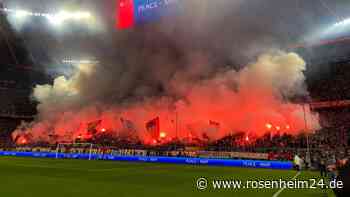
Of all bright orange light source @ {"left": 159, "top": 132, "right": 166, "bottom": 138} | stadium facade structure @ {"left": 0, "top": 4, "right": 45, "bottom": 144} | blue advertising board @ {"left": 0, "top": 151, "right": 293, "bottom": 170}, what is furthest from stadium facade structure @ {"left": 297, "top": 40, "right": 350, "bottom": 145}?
stadium facade structure @ {"left": 0, "top": 4, "right": 45, "bottom": 144}

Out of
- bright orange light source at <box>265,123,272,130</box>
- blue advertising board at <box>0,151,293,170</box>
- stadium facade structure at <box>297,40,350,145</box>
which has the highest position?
stadium facade structure at <box>297,40,350,145</box>

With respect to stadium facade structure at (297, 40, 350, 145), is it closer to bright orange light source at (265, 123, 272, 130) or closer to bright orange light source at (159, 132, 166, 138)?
bright orange light source at (265, 123, 272, 130)

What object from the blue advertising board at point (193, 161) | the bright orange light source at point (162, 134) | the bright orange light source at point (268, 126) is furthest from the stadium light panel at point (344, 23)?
the bright orange light source at point (162, 134)

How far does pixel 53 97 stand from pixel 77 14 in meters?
25.6

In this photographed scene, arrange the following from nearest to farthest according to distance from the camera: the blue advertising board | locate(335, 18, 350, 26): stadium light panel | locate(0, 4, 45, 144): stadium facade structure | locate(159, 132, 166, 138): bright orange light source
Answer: the blue advertising board → locate(335, 18, 350, 26): stadium light panel → locate(159, 132, 166, 138): bright orange light source → locate(0, 4, 45, 144): stadium facade structure

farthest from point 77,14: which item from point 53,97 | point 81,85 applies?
point 53,97

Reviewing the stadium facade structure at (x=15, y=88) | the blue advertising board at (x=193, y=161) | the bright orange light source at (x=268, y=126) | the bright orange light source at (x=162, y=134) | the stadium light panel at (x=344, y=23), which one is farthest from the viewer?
the stadium facade structure at (x=15, y=88)

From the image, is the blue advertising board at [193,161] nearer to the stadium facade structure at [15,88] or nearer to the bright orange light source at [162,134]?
the bright orange light source at [162,134]

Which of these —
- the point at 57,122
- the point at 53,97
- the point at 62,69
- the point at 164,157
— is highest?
the point at 62,69

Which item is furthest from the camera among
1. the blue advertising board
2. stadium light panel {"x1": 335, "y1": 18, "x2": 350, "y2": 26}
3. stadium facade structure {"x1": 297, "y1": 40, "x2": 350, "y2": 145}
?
stadium facade structure {"x1": 297, "y1": 40, "x2": 350, "y2": 145}

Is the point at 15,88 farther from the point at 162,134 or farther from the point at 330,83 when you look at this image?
the point at 330,83

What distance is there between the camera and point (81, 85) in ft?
233

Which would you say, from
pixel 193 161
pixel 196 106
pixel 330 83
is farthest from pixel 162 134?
pixel 330 83

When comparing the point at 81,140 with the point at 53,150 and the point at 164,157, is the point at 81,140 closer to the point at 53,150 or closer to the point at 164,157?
the point at 53,150
